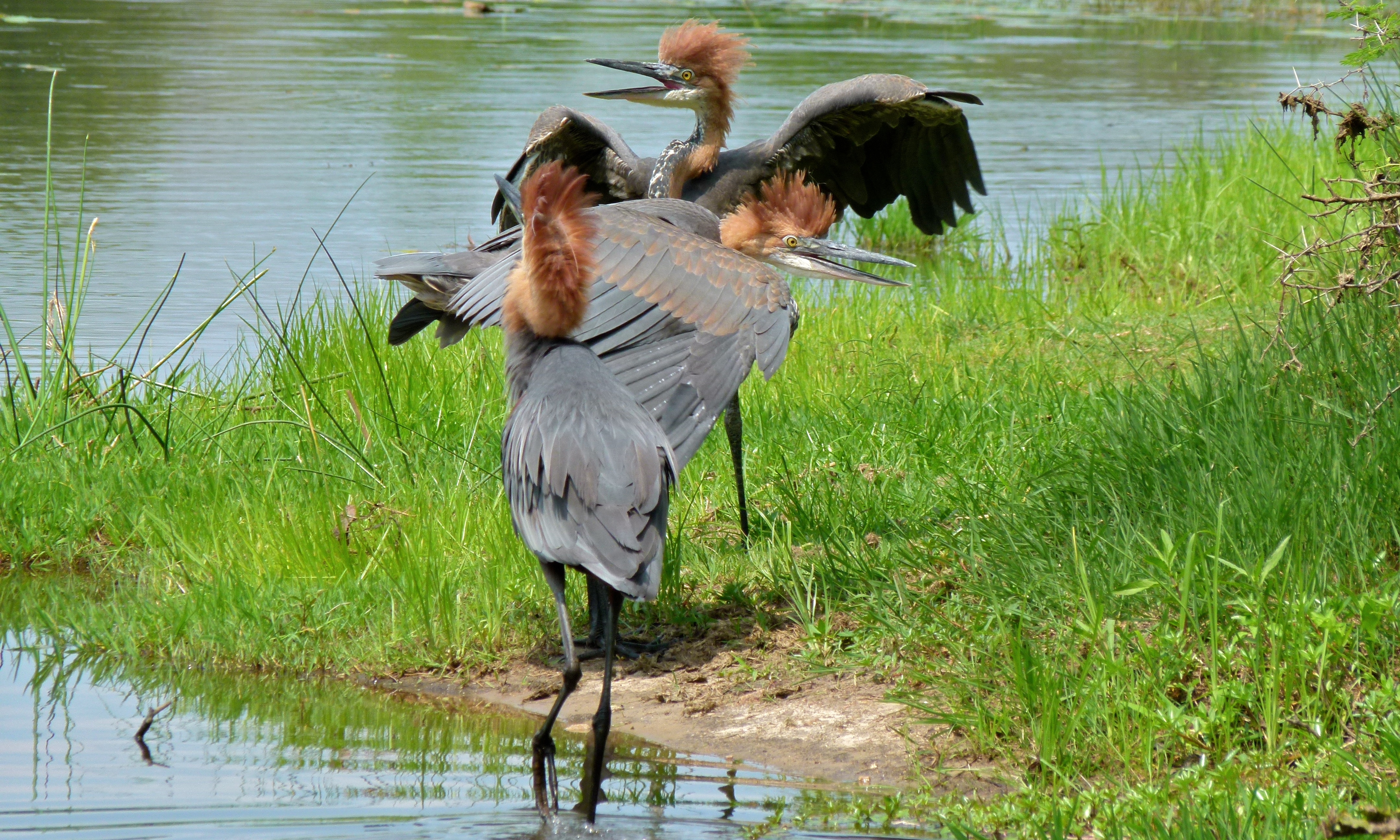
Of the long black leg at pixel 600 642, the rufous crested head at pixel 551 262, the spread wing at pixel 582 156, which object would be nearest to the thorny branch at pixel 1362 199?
the rufous crested head at pixel 551 262

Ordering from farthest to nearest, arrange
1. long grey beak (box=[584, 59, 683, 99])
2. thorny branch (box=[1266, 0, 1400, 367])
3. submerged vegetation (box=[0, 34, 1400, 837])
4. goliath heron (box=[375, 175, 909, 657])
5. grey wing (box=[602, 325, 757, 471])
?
long grey beak (box=[584, 59, 683, 99])
goliath heron (box=[375, 175, 909, 657])
grey wing (box=[602, 325, 757, 471])
thorny branch (box=[1266, 0, 1400, 367])
submerged vegetation (box=[0, 34, 1400, 837])

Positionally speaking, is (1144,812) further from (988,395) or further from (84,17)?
(84,17)

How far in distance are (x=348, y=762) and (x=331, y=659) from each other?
28.7 inches

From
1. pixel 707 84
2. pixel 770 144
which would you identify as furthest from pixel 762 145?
pixel 707 84

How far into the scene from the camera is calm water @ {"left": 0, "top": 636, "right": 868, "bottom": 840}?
11.4 ft

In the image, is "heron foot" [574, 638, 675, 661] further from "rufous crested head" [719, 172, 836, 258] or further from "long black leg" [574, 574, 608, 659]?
"rufous crested head" [719, 172, 836, 258]

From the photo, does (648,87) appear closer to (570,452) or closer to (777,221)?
(777,221)

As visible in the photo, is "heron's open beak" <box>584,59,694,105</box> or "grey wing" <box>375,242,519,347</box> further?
"heron's open beak" <box>584,59,694,105</box>

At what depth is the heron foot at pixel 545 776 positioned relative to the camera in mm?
3652

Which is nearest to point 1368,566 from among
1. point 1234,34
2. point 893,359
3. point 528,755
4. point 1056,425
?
point 1056,425

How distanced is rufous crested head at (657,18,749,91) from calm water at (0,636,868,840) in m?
3.82

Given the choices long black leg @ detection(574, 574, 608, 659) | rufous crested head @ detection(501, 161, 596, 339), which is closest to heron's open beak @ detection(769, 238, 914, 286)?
rufous crested head @ detection(501, 161, 596, 339)

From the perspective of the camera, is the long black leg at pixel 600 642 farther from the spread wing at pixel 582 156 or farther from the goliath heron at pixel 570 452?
the spread wing at pixel 582 156

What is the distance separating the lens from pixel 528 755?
400 cm
